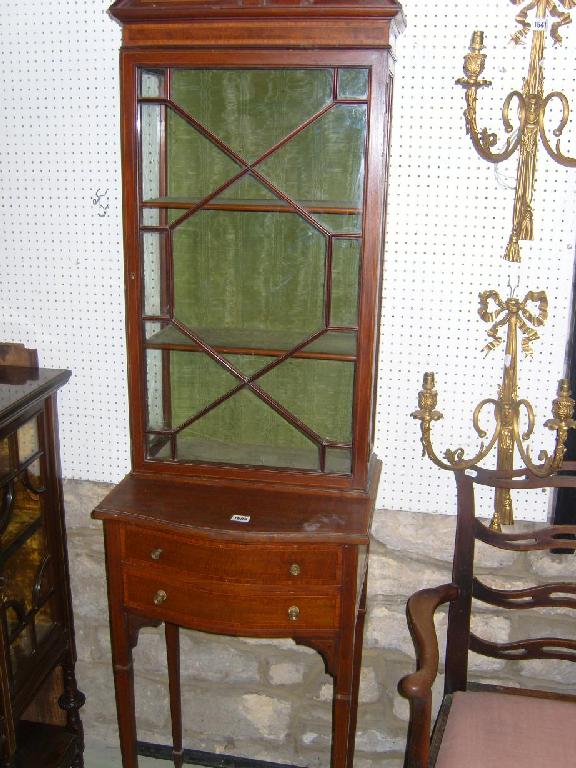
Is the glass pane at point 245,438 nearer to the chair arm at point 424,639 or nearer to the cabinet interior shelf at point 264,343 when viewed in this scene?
the cabinet interior shelf at point 264,343

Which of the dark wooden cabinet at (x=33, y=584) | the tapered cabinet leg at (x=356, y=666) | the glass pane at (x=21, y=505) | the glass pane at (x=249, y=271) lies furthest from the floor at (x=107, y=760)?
the glass pane at (x=249, y=271)

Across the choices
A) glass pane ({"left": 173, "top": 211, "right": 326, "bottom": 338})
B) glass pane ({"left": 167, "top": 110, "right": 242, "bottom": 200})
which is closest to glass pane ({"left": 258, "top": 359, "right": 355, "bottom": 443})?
glass pane ({"left": 173, "top": 211, "right": 326, "bottom": 338})

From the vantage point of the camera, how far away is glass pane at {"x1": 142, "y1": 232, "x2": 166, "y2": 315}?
76.6 inches

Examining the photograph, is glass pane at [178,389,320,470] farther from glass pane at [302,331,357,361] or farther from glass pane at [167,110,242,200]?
glass pane at [167,110,242,200]

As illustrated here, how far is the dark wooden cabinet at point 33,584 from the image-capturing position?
2.00 meters

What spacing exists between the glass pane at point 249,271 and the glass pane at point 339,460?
0.35 meters

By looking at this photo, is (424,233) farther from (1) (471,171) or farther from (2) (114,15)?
(2) (114,15)

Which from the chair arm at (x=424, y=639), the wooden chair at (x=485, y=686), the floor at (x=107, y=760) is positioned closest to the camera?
the chair arm at (x=424, y=639)

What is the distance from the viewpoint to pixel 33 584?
2199 millimetres

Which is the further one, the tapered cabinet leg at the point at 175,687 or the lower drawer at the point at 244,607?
the tapered cabinet leg at the point at 175,687

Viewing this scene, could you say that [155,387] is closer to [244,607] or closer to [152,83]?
[244,607]

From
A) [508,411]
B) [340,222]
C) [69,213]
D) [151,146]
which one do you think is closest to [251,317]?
[340,222]

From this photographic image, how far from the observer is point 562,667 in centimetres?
231

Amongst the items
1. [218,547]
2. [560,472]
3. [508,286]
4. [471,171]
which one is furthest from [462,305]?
[218,547]
